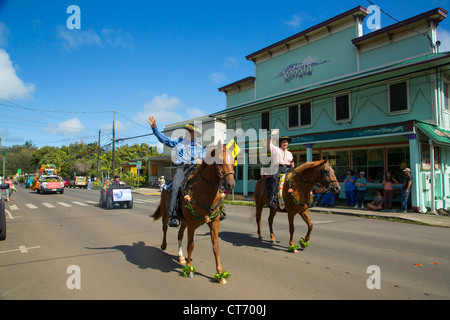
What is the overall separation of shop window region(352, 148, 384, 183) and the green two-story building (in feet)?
0.19

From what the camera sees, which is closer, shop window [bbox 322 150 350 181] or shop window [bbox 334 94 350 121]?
shop window [bbox 334 94 350 121]

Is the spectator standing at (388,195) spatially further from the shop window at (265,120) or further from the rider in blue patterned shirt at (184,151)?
the rider in blue patterned shirt at (184,151)

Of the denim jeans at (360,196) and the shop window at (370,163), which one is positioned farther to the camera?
the shop window at (370,163)

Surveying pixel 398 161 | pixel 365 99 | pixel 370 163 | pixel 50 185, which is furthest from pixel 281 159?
pixel 50 185

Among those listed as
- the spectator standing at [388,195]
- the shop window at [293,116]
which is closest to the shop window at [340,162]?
the shop window at [293,116]

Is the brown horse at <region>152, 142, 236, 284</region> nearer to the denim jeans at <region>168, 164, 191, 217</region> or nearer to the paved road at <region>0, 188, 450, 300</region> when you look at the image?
the denim jeans at <region>168, 164, 191, 217</region>

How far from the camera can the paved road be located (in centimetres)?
411

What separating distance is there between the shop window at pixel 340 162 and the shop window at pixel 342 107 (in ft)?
7.19

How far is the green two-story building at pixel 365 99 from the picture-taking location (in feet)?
44.3

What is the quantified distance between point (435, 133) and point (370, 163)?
174 inches

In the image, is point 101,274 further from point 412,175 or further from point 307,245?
point 412,175

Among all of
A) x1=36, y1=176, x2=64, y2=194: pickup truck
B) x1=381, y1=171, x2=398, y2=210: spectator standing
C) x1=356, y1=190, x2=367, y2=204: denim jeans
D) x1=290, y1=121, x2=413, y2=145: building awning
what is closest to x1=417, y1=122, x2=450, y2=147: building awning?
x1=290, y1=121, x2=413, y2=145: building awning
